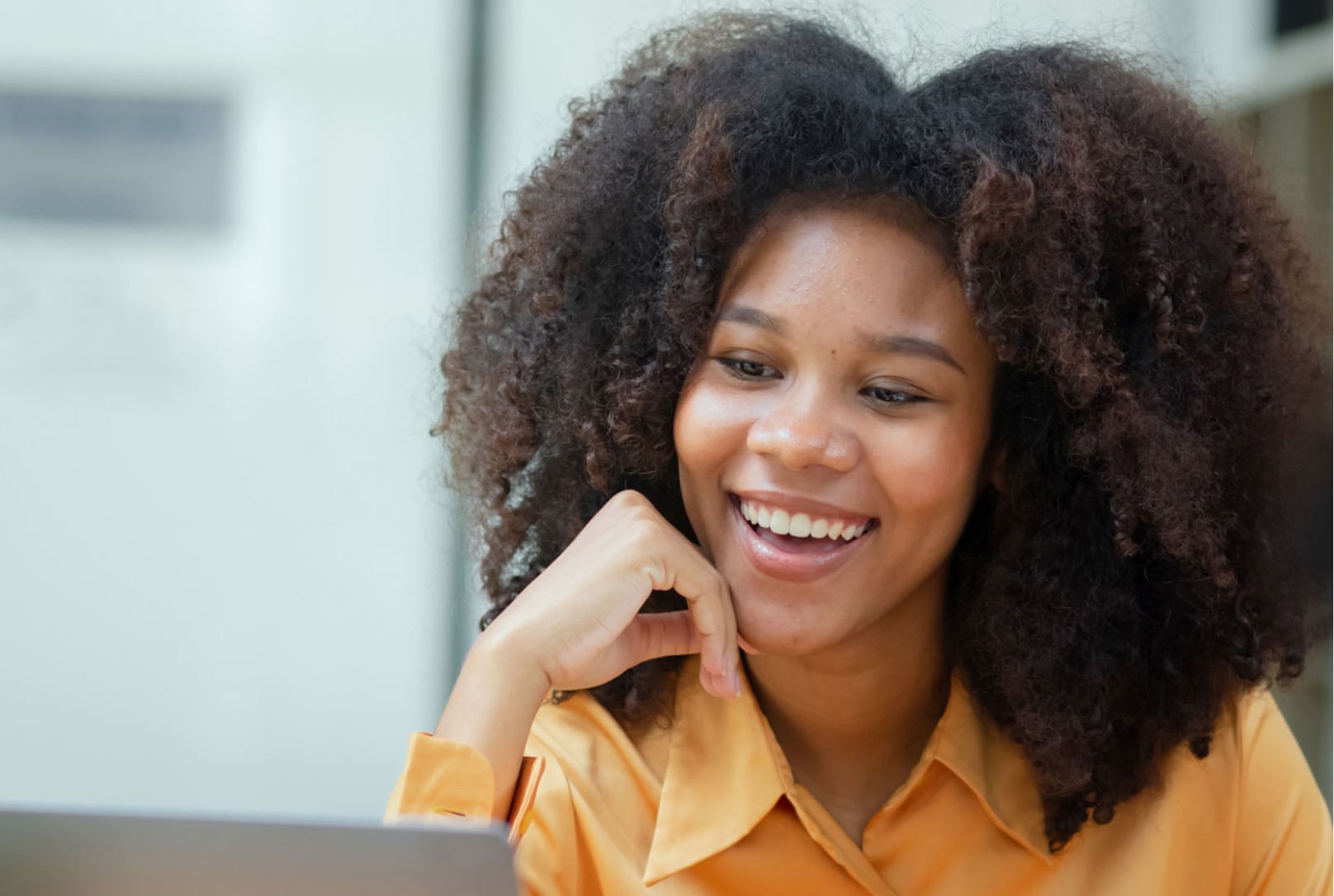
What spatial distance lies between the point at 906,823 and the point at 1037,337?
52 cm

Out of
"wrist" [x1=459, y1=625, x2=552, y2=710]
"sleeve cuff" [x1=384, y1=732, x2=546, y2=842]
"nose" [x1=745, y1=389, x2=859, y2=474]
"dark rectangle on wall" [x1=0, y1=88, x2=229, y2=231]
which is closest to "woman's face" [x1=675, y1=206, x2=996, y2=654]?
"nose" [x1=745, y1=389, x2=859, y2=474]

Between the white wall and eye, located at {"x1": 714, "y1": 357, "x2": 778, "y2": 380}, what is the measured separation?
2046 mm

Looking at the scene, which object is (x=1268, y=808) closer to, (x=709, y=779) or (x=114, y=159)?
(x=709, y=779)

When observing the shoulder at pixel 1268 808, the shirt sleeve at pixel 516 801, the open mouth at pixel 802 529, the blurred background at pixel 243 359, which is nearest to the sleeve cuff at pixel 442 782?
the shirt sleeve at pixel 516 801

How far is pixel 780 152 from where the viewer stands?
1435 mm

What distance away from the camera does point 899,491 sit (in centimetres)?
138

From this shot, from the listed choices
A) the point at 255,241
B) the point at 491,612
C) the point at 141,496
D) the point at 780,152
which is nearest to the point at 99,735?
the point at 141,496

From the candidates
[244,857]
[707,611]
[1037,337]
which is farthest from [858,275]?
[244,857]

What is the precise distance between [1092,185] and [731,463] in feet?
1.42

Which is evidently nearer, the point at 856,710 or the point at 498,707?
the point at 498,707

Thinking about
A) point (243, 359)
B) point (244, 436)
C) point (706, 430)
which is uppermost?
point (706, 430)

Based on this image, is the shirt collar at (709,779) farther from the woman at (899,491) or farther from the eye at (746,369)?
the eye at (746,369)

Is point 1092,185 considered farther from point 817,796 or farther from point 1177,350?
point 817,796

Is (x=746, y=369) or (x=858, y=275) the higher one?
(x=858, y=275)
